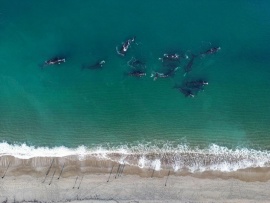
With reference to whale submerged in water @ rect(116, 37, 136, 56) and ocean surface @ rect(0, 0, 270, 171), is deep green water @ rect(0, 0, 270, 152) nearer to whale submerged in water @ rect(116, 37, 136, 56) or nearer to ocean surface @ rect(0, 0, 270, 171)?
ocean surface @ rect(0, 0, 270, 171)

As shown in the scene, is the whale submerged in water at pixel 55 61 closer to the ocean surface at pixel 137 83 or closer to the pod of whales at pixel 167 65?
the pod of whales at pixel 167 65

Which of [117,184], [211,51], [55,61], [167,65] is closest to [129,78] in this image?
[167,65]

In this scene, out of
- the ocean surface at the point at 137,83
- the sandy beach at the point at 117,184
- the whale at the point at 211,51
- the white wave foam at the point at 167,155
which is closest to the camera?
the sandy beach at the point at 117,184

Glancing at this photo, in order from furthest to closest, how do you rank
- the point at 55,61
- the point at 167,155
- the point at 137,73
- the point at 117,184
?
the point at 55,61 < the point at 137,73 < the point at 167,155 < the point at 117,184

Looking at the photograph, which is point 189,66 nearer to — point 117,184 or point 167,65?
point 167,65

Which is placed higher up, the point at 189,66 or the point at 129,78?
the point at 189,66

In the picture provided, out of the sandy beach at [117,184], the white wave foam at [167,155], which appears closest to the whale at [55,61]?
the white wave foam at [167,155]
